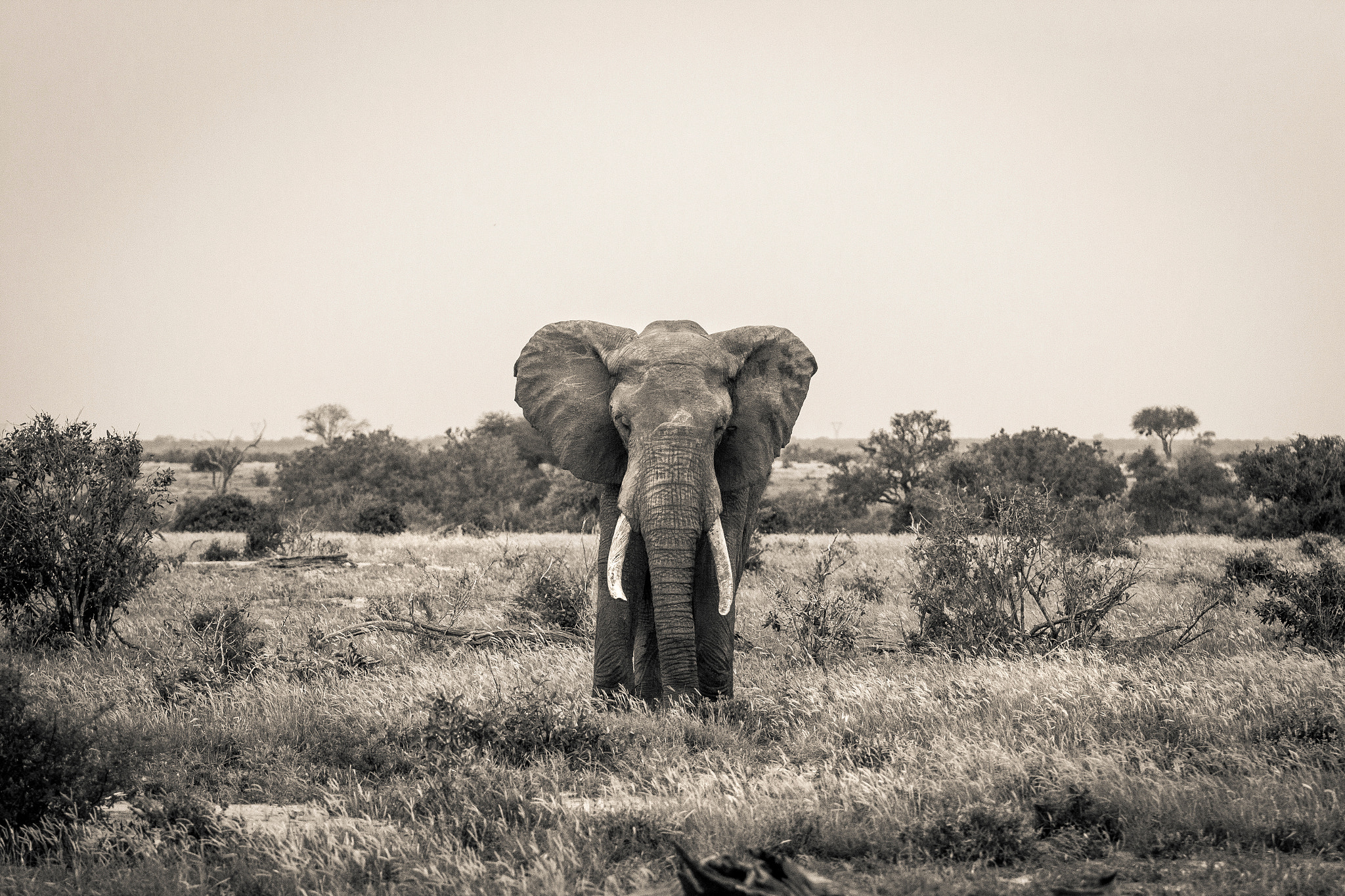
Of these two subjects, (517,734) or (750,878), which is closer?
(750,878)

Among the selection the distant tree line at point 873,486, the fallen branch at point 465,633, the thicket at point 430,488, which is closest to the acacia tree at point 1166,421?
the distant tree line at point 873,486

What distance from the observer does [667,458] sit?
7105 mm

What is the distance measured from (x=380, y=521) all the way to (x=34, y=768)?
2371 centimetres

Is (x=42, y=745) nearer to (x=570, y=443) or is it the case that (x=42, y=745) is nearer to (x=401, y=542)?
(x=570, y=443)

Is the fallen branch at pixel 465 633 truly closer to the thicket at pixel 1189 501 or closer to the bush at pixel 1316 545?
the bush at pixel 1316 545

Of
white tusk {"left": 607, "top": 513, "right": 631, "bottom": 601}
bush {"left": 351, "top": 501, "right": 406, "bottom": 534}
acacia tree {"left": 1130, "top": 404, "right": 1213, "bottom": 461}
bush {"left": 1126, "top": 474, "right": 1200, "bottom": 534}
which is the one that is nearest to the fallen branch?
white tusk {"left": 607, "top": 513, "right": 631, "bottom": 601}

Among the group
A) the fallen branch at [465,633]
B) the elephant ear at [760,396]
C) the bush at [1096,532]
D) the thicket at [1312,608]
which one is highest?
the elephant ear at [760,396]

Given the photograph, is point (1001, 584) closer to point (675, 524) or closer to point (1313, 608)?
point (1313, 608)

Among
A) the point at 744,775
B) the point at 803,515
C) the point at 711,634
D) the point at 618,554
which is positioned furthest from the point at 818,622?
the point at 803,515

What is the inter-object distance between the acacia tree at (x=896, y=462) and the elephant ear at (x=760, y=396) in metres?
28.3

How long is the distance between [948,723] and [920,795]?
5.86 feet

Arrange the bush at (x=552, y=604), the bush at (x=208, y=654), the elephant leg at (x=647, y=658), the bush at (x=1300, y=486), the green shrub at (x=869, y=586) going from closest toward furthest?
the elephant leg at (x=647, y=658), the bush at (x=208, y=654), the bush at (x=552, y=604), the green shrub at (x=869, y=586), the bush at (x=1300, y=486)

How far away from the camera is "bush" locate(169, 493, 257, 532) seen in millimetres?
26938

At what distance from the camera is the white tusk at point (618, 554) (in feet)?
23.5
